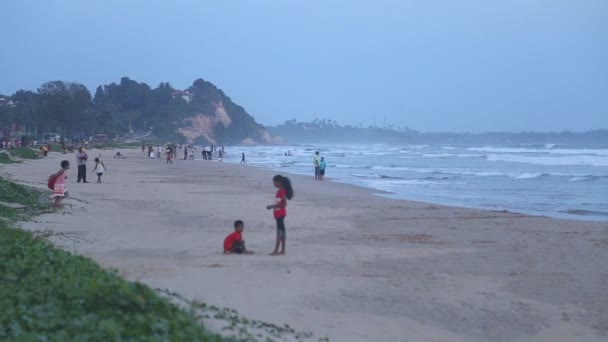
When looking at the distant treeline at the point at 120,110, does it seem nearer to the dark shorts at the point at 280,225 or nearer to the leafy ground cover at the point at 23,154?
the leafy ground cover at the point at 23,154

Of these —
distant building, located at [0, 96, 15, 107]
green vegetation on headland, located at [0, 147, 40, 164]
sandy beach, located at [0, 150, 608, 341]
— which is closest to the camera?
sandy beach, located at [0, 150, 608, 341]

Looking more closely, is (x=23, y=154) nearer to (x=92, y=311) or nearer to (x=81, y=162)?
(x=81, y=162)

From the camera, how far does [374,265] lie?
11094 mm

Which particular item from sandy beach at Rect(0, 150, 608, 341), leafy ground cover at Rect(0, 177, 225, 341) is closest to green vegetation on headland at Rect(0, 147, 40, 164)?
sandy beach at Rect(0, 150, 608, 341)

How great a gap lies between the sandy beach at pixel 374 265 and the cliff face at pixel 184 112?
346 feet

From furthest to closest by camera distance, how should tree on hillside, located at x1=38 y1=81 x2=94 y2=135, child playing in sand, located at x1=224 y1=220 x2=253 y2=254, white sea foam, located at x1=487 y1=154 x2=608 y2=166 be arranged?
A: tree on hillside, located at x1=38 y1=81 x2=94 y2=135, white sea foam, located at x1=487 y1=154 x2=608 y2=166, child playing in sand, located at x1=224 y1=220 x2=253 y2=254

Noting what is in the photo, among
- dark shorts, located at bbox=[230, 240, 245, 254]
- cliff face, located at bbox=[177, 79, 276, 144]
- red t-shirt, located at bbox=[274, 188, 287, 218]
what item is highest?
cliff face, located at bbox=[177, 79, 276, 144]

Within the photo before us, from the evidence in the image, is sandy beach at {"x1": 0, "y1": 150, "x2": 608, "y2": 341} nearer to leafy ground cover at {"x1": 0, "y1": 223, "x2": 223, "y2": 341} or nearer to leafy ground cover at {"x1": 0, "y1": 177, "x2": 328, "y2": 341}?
leafy ground cover at {"x1": 0, "y1": 177, "x2": 328, "y2": 341}

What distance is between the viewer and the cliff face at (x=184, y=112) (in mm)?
130500

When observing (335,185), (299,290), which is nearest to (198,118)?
(335,185)

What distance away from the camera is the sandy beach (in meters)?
7.91

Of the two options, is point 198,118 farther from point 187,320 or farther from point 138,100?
point 187,320

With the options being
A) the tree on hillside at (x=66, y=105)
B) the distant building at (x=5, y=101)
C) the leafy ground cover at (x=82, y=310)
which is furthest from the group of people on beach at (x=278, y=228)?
the distant building at (x=5, y=101)

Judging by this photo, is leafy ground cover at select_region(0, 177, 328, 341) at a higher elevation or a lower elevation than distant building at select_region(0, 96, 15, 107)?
lower
